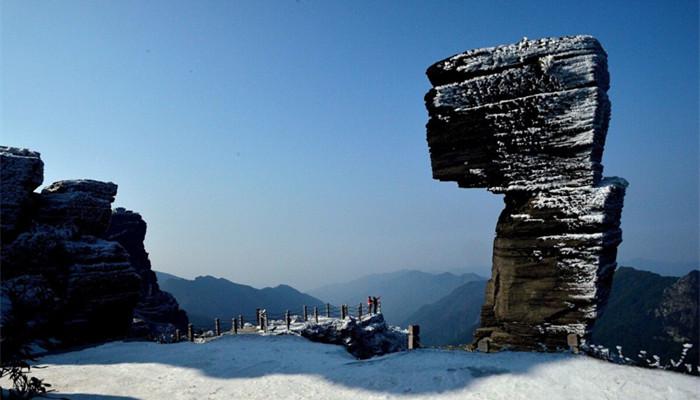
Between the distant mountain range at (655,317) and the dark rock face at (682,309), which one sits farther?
the dark rock face at (682,309)

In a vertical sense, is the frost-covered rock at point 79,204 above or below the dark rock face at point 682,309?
above

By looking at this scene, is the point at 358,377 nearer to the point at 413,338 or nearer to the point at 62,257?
the point at 413,338

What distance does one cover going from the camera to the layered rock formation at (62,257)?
16.8m

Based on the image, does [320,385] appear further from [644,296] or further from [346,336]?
[644,296]

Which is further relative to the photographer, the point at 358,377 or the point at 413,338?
the point at 413,338

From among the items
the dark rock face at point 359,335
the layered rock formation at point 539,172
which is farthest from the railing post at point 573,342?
the dark rock face at point 359,335

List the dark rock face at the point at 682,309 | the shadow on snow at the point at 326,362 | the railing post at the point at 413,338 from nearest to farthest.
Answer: the shadow on snow at the point at 326,362 → the railing post at the point at 413,338 → the dark rock face at the point at 682,309

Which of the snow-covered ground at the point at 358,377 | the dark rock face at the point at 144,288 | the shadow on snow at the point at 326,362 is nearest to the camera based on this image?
the snow-covered ground at the point at 358,377

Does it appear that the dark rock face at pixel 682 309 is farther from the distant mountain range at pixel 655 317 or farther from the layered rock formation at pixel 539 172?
the layered rock formation at pixel 539 172

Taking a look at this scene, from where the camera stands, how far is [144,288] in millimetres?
50906

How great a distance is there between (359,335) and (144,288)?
4019cm

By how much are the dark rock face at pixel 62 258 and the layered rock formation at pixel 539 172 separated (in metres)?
16.7

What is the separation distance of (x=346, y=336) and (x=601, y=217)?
1256 centimetres

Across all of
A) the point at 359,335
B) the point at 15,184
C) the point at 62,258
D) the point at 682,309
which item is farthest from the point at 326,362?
the point at 682,309
